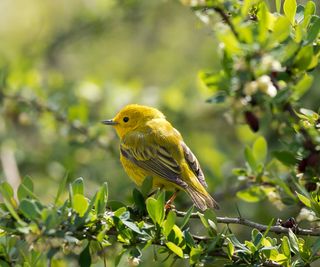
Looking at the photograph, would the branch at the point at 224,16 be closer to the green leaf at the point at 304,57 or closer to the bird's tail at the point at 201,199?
the green leaf at the point at 304,57

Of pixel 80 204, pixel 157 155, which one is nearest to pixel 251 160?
pixel 80 204

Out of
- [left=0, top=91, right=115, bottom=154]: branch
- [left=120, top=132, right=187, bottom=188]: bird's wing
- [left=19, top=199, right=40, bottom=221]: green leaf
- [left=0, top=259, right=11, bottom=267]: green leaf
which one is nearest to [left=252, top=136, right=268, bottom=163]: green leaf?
[left=120, top=132, right=187, bottom=188]: bird's wing

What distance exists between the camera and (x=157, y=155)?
488 cm

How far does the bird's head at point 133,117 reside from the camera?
559 cm

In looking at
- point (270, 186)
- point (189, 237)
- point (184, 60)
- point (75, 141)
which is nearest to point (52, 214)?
point (189, 237)

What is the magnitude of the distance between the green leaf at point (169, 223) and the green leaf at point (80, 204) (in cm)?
39

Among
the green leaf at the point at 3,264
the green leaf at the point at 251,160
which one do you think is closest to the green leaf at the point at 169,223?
the green leaf at the point at 3,264

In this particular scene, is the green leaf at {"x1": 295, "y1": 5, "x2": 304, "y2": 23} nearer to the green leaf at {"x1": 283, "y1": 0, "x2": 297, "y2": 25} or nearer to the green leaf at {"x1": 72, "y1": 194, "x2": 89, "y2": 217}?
the green leaf at {"x1": 283, "y1": 0, "x2": 297, "y2": 25}

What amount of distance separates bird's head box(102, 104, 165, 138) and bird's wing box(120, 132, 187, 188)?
0.74 ft

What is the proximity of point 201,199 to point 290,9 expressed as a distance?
64.5 inches

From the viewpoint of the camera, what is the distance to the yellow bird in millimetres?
4423

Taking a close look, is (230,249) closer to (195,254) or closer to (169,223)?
(195,254)

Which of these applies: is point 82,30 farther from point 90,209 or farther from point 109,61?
point 90,209

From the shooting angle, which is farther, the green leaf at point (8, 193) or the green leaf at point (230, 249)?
the green leaf at point (230, 249)
